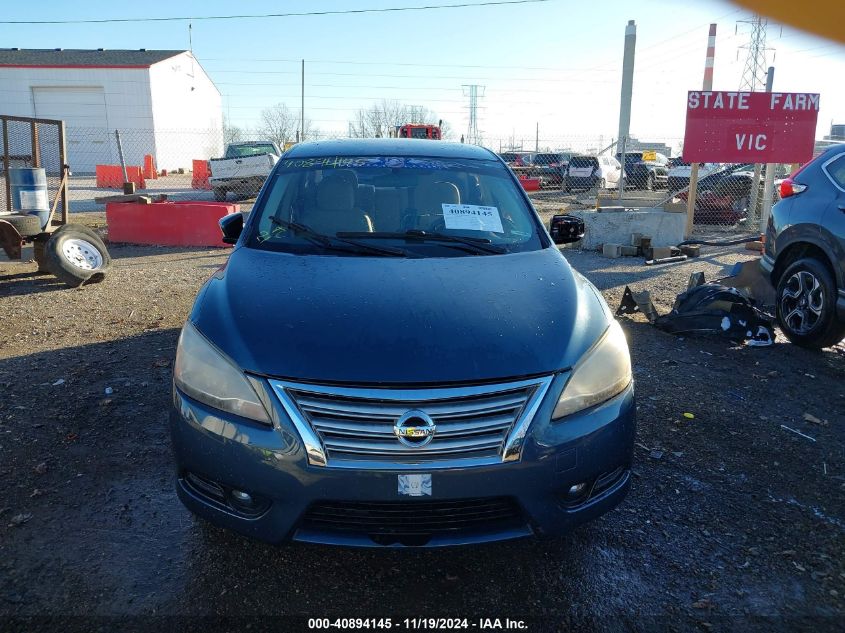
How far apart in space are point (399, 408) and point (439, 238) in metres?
1.43

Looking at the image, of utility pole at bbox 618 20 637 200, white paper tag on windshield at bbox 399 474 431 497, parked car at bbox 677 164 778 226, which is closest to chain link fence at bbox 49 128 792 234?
parked car at bbox 677 164 778 226

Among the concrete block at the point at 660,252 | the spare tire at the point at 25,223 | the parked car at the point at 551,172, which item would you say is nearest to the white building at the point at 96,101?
the parked car at the point at 551,172

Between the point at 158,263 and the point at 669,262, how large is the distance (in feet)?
25.0

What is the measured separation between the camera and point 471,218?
3.60m

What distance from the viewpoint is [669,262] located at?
9945 millimetres

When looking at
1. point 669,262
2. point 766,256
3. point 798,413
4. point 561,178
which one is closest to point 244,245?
point 798,413

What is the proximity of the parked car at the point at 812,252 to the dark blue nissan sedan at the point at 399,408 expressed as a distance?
11.4ft

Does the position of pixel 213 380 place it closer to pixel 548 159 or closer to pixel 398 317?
pixel 398 317

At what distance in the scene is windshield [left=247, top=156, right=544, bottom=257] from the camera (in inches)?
135

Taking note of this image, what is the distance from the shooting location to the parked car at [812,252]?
209 inches

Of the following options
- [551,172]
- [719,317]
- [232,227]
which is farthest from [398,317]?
[551,172]

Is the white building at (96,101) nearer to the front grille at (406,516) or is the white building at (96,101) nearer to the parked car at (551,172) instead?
the parked car at (551,172)

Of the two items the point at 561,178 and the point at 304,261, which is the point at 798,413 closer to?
the point at 304,261

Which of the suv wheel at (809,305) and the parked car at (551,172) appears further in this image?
the parked car at (551,172)
